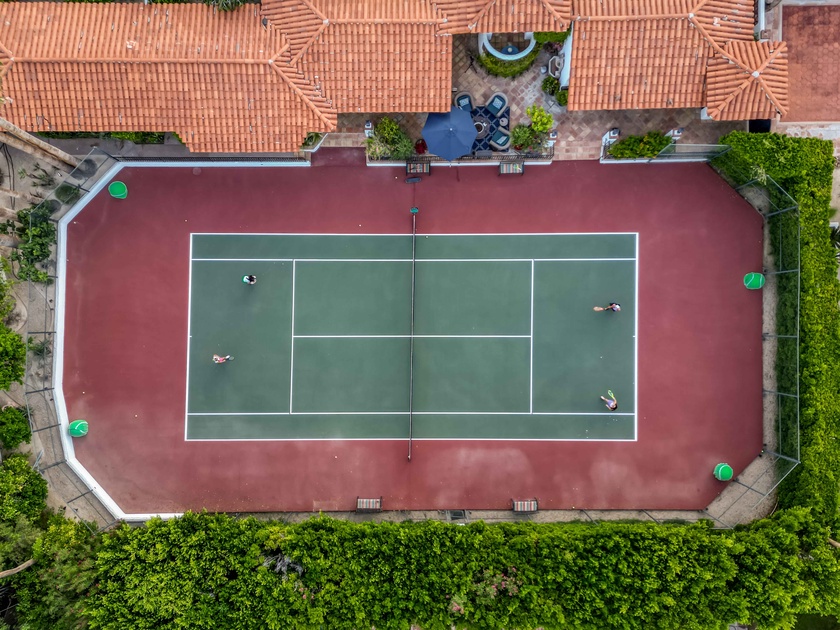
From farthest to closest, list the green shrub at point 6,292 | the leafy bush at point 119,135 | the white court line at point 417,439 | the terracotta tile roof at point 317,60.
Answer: the white court line at point 417,439 < the leafy bush at point 119,135 < the green shrub at point 6,292 < the terracotta tile roof at point 317,60

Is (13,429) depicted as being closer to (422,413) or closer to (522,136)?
(422,413)

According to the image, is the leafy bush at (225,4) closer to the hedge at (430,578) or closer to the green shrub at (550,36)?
the green shrub at (550,36)

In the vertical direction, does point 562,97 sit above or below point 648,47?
below

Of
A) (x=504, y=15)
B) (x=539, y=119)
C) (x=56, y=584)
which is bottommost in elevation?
(x=56, y=584)

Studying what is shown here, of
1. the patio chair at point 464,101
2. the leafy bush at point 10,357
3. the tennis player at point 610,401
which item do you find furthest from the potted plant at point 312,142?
the tennis player at point 610,401

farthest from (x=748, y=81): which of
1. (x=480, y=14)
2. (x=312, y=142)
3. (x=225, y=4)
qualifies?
(x=225, y=4)

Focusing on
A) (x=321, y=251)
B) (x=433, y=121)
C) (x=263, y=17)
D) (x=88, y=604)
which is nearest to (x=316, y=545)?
(x=88, y=604)
